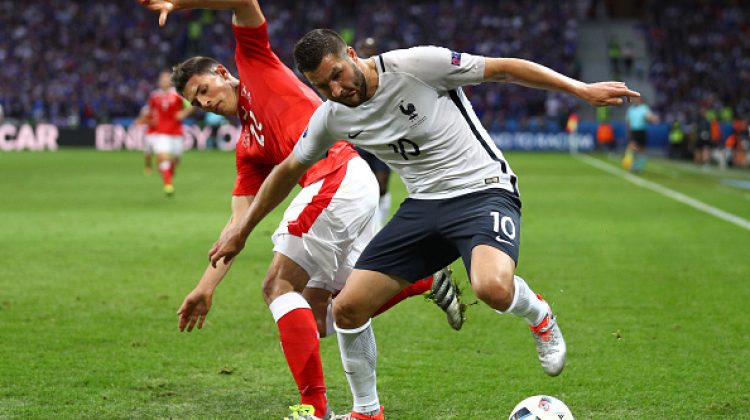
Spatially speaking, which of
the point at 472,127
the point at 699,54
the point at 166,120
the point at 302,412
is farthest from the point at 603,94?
the point at 699,54

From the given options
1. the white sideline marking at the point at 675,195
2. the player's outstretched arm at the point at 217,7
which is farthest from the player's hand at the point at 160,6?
the white sideline marking at the point at 675,195

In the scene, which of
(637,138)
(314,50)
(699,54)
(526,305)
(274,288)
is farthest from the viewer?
(699,54)

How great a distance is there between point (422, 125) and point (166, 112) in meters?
16.2

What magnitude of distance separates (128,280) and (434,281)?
4.54 meters

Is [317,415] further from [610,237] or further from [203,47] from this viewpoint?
[203,47]

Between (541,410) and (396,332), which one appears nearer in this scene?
(541,410)

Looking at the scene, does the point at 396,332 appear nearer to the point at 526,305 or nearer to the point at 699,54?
the point at 526,305

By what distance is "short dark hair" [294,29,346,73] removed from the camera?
4.53 metres

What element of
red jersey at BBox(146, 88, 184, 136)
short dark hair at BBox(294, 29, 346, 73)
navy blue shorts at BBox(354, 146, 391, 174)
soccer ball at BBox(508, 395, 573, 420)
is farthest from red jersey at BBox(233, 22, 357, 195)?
red jersey at BBox(146, 88, 184, 136)

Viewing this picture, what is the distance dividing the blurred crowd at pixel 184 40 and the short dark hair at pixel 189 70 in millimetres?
35530

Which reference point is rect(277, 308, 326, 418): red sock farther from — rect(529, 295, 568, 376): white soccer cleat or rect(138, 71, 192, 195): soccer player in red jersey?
rect(138, 71, 192, 195): soccer player in red jersey

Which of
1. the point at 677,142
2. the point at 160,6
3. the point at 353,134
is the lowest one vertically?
the point at 677,142

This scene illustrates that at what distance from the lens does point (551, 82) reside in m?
4.73

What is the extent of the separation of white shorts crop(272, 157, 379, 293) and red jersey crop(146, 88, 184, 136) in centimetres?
1513
